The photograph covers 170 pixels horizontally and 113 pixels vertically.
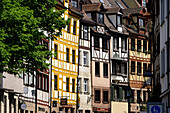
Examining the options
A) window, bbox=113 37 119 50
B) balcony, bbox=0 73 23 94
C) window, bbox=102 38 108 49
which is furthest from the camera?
window, bbox=113 37 119 50

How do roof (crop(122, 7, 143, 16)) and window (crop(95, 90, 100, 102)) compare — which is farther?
roof (crop(122, 7, 143, 16))

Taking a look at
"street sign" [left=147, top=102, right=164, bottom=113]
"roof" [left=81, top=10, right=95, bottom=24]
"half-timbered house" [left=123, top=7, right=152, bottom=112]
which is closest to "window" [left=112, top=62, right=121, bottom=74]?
"half-timbered house" [left=123, top=7, right=152, bottom=112]

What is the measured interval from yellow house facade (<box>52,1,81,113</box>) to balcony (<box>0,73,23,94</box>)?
15.1 m

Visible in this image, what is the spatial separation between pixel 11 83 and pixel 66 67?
74.2 feet

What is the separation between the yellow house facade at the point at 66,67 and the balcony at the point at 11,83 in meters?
15.1

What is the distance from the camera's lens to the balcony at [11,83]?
127ft

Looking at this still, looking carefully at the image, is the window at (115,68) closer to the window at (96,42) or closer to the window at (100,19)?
the window at (96,42)

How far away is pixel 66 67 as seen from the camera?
63.0m

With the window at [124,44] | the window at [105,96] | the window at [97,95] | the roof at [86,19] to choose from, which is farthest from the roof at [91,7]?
the window at [105,96]

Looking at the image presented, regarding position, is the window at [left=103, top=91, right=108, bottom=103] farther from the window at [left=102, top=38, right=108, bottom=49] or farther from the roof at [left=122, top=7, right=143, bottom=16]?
the roof at [left=122, top=7, right=143, bottom=16]

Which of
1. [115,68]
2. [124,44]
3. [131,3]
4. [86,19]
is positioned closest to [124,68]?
[115,68]

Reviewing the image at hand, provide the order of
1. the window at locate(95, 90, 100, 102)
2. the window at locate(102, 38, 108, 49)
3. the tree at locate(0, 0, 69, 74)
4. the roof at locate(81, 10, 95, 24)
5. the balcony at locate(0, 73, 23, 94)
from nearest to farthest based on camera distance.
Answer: the tree at locate(0, 0, 69, 74)
the balcony at locate(0, 73, 23, 94)
the roof at locate(81, 10, 95, 24)
the window at locate(95, 90, 100, 102)
the window at locate(102, 38, 108, 49)

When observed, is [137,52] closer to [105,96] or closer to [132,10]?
[132,10]

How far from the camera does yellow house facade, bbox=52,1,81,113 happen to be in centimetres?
6009
